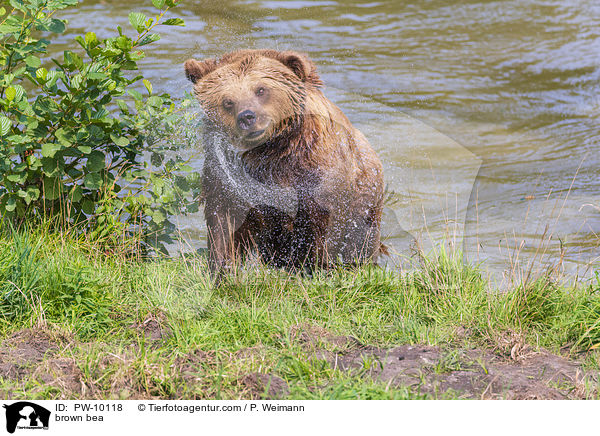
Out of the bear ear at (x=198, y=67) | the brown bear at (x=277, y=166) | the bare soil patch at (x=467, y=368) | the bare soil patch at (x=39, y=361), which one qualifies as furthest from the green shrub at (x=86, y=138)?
the bare soil patch at (x=467, y=368)

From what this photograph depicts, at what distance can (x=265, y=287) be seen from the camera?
437cm

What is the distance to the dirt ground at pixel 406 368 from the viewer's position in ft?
11.0

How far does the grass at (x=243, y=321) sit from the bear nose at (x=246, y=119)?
3.04 feet

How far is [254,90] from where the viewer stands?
4.51 metres

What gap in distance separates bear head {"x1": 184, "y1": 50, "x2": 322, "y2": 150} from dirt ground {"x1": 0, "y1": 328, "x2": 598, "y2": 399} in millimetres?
1429

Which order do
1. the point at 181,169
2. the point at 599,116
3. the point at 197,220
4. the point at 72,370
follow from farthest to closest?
the point at 599,116 < the point at 197,220 < the point at 181,169 < the point at 72,370

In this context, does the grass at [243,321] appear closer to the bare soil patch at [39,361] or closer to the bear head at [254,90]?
the bare soil patch at [39,361]

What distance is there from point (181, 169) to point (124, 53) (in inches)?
36.0

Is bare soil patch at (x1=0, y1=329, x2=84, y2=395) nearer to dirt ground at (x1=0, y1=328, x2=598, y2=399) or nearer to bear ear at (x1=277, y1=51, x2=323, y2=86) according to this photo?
dirt ground at (x1=0, y1=328, x2=598, y2=399)

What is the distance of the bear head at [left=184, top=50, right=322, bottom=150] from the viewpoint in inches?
177
